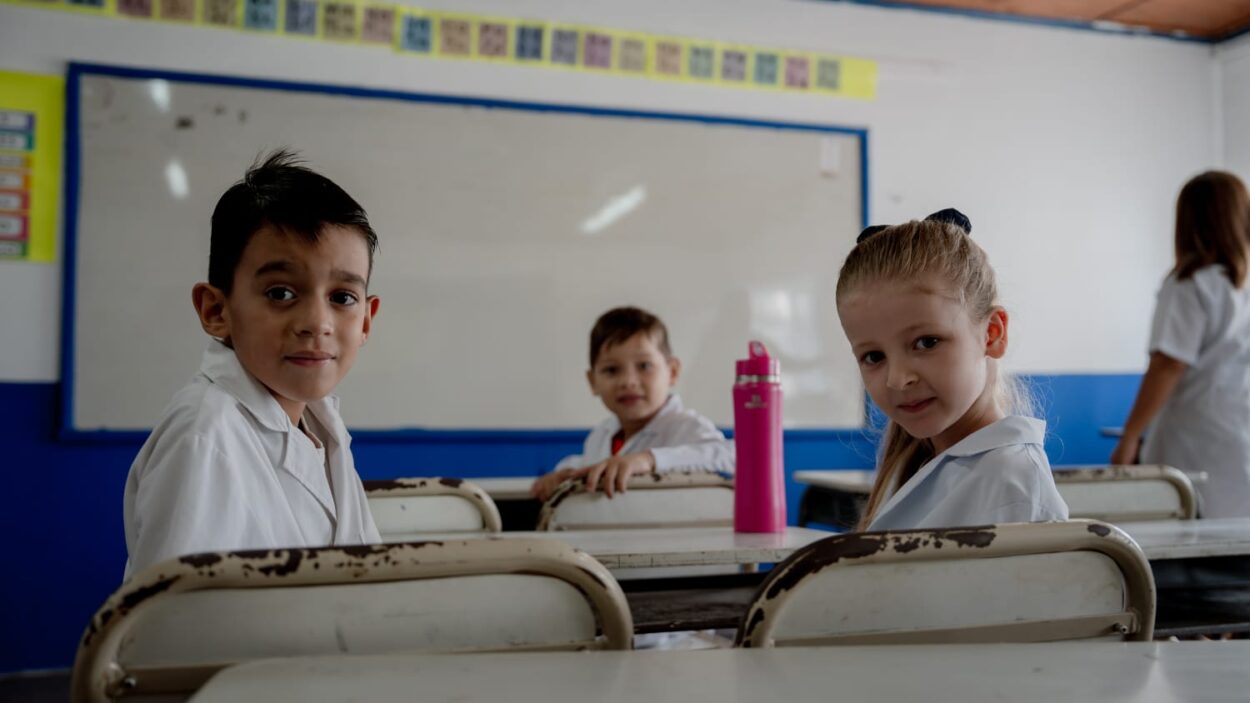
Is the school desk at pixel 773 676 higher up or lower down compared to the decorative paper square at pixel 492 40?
lower down

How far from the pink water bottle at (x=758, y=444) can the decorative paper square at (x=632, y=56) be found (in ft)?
8.20

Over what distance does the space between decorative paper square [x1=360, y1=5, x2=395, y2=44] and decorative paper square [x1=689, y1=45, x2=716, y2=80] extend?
1.15 metres

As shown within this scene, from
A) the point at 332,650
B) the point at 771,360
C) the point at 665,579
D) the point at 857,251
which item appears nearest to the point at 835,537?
the point at 332,650

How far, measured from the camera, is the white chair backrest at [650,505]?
174 centimetres

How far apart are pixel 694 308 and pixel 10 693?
256cm

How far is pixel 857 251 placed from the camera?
4.25ft

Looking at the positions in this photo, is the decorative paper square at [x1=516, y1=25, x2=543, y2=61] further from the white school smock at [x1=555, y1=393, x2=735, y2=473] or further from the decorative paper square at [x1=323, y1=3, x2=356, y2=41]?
the white school smock at [x1=555, y1=393, x2=735, y2=473]

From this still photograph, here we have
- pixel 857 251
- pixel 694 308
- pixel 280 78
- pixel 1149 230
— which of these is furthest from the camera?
pixel 1149 230

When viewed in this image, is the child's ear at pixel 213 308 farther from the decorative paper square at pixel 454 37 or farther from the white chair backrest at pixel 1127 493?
the decorative paper square at pixel 454 37

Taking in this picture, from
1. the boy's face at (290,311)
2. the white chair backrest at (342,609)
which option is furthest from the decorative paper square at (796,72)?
the white chair backrest at (342,609)

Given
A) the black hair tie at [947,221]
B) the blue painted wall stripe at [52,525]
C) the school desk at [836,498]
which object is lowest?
the blue painted wall stripe at [52,525]

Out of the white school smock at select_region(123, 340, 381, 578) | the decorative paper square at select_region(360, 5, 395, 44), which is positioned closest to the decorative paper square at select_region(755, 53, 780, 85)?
the decorative paper square at select_region(360, 5, 395, 44)

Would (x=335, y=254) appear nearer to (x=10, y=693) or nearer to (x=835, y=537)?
(x=835, y=537)

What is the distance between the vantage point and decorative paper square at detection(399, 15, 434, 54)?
3545 millimetres
